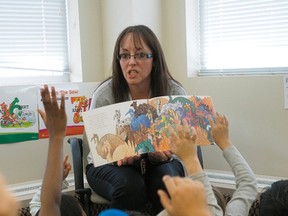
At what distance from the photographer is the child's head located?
1.12 m

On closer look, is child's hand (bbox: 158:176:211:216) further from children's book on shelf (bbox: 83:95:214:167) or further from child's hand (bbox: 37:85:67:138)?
children's book on shelf (bbox: 83:95:214:167)

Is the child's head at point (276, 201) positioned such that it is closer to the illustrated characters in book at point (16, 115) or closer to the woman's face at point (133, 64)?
the woman's face at point (133, 64)

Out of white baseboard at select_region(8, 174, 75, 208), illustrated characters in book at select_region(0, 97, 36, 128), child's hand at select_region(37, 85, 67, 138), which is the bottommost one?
white baseboard at select_region(8, 174, 75, 208)

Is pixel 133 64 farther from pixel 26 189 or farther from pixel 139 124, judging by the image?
pixel 26 189

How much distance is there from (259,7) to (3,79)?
1.72m

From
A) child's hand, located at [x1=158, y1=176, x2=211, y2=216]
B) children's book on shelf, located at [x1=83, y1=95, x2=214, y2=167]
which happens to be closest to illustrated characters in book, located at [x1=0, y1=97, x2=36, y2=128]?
children's book on shelf, located at [x1=83, y1=95, x2=214, y2=167]

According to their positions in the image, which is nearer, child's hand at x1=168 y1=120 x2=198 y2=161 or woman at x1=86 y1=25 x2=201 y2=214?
child's hand at x1=168 y1=120 x2=198 y2=161

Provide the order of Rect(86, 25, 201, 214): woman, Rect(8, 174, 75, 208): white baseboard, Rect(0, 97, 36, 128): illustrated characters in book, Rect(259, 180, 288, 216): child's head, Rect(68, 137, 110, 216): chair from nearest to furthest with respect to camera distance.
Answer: Rect(259, 180, 288, 216): child's head
Rect(86, 25, 201, 214): woman
Rect(68, 137, 110, 216): chair
Rect(8, 174, 75, 208): white baseboard
Rect(0, 97, 36, 128): illustrated characters in book

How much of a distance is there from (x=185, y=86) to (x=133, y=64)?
0.78 meters

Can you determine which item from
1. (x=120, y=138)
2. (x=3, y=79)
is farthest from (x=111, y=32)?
(x=120, y=138)

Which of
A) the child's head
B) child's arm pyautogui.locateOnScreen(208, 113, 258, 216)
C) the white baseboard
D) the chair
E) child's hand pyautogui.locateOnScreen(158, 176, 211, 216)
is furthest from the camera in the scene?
the white baseboard

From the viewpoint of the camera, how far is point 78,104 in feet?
8.90

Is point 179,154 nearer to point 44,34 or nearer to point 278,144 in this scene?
point 278,144

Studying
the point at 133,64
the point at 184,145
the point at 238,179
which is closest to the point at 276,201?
the point at 238,179
